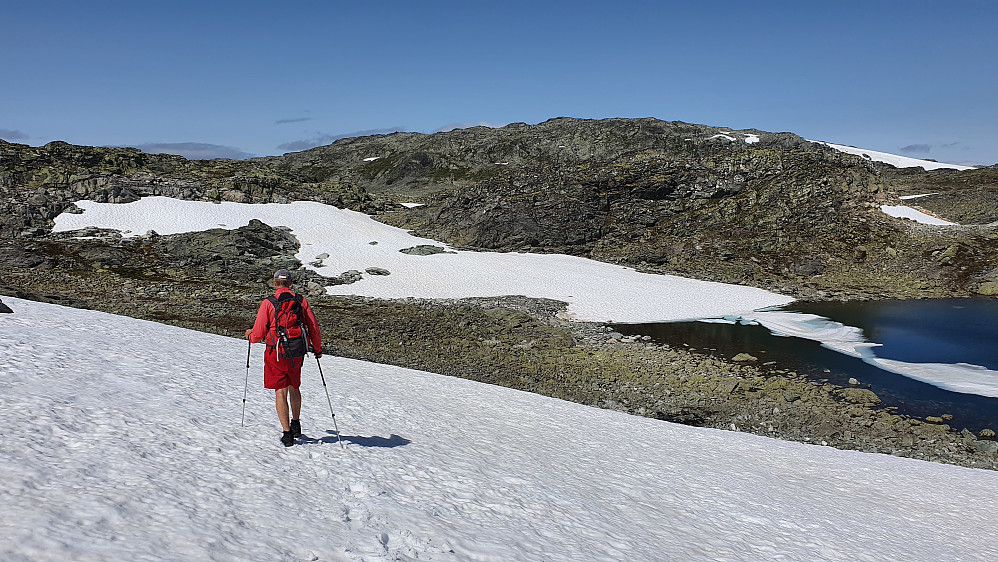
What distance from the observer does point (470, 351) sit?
23.7 m

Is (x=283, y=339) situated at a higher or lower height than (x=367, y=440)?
higher

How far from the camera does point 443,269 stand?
4044cm

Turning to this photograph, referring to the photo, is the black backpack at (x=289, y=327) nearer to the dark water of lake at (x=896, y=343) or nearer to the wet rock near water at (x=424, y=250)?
the dark water of lake at (x=896, y=343)

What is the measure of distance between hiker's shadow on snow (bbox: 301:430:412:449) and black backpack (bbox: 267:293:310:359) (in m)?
1.75

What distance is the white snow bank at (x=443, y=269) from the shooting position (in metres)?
34.6

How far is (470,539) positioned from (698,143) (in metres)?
123

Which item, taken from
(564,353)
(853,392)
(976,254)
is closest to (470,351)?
(564,353)

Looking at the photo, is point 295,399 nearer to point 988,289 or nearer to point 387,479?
point 387,479

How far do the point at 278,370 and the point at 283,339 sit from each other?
1.61 ft

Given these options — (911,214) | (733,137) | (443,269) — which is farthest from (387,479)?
(733,137)

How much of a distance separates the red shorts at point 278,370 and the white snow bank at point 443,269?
24.3m

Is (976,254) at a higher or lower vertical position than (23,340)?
higher

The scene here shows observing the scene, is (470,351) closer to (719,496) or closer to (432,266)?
(719,496)

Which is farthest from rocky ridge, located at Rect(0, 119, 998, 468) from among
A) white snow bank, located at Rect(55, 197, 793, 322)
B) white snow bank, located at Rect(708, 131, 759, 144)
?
white snow bank, located at Rect(708, 131, 759, 144)
